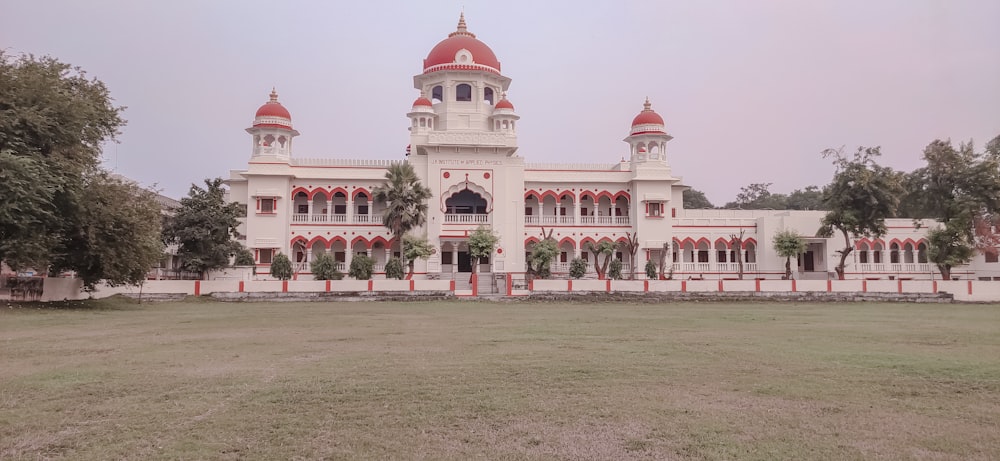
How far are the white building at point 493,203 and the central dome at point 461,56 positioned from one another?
0.08 m

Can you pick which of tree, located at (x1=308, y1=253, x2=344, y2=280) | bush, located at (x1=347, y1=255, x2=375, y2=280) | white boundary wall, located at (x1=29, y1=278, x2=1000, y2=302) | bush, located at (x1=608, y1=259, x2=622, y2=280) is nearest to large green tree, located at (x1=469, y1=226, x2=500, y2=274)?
white boundary wall, located at (x1=29, y1=278, x2=1000, y2=302)

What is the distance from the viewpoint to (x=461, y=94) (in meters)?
39.6

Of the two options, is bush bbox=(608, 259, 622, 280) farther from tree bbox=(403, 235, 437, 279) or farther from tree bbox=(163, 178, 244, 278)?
tree bbox=(163, 178, 244, 278)

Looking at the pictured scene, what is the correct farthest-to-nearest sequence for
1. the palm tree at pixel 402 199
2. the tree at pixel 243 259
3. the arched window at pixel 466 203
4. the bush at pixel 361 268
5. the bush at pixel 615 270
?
the arched window at pixel 466 203 < the bush at pixel 615 270 < the palm tree at pixel 402 199 < the tree at pixel 243 259 < the bush at pixel 361 268

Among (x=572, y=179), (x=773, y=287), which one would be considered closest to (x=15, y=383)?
(x=773, y=287)

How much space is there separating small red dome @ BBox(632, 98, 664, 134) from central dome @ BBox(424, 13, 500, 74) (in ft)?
29.1

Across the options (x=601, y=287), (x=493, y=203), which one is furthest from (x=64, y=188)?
(x=493, y=203)

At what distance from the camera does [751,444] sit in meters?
4.98

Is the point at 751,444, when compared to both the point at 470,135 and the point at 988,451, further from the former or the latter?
the point at 470,135

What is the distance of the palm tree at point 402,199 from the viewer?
32.2m

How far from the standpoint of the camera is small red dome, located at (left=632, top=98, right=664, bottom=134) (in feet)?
126

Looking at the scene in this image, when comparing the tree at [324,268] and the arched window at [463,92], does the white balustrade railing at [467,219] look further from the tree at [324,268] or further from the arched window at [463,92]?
the arched window at [463,92]

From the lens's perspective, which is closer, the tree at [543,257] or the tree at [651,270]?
the tree at [543,257]

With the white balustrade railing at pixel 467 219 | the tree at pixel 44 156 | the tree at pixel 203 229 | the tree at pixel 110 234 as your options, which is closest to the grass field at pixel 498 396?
the tree at pixel 44 156
